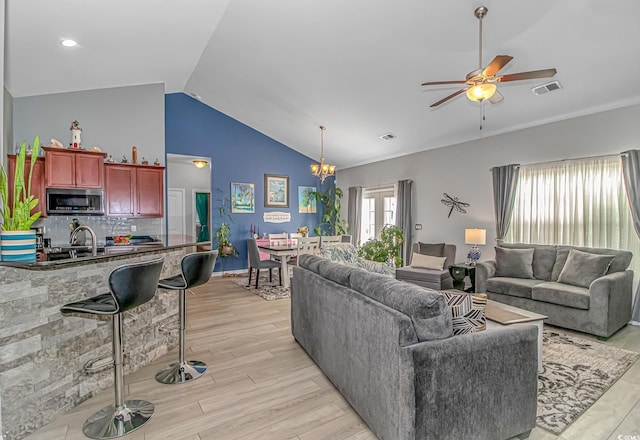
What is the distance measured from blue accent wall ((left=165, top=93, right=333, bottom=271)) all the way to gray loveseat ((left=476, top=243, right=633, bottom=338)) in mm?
5259

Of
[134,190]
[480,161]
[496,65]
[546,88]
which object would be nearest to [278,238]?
[134,190]

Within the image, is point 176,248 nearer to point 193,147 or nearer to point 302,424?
point 302,424

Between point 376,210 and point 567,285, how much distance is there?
179 inches

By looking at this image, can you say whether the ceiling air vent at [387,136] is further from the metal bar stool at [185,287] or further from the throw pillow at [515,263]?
the metal bar stool at [185,287]

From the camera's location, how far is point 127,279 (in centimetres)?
203

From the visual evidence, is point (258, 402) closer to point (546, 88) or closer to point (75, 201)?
point (75, 201)

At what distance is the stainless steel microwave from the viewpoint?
4.82 meters

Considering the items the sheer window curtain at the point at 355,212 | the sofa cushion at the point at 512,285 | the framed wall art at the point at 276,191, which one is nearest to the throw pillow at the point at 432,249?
the sofa cushion at the point at 512,285

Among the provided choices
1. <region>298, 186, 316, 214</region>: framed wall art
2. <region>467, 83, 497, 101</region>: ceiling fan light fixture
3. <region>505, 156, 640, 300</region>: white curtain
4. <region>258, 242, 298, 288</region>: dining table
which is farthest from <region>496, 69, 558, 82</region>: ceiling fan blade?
<region>298, 186, 316, 214</region>: framed wall art

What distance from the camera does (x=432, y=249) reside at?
6172 millimetres

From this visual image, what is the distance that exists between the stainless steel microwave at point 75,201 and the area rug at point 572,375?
5.95 m

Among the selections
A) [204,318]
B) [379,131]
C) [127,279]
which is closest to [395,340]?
[127,279]

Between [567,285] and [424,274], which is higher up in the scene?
[567,285]

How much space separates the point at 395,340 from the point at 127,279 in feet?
5.35
